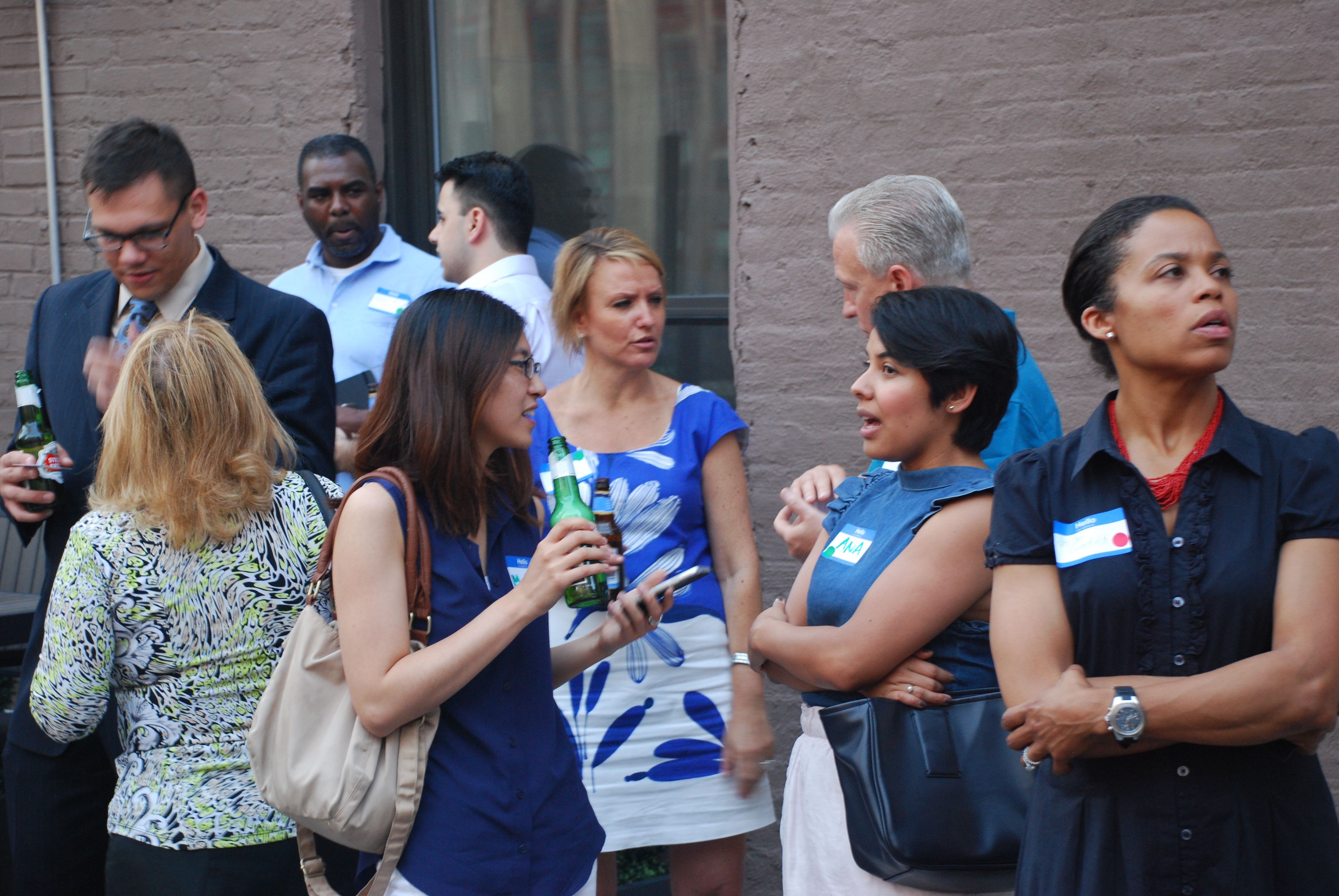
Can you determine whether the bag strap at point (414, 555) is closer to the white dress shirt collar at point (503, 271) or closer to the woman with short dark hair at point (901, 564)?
the woman with short dark hair at point (901, 564)

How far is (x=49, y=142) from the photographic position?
5.54 m

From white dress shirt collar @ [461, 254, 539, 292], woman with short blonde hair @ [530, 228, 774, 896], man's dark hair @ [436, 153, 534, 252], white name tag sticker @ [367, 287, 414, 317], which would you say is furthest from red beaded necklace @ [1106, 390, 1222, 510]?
white name tag sticker @ [367, 287, 414, 317]

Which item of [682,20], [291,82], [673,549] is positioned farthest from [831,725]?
[291,82]

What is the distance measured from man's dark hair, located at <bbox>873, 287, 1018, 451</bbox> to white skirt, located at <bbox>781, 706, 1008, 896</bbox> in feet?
2.23

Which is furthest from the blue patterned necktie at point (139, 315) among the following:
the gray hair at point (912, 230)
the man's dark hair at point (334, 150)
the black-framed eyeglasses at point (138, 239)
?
the gray hair at point (912, 230)

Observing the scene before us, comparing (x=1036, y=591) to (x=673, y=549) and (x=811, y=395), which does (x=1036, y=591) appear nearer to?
(x=673, y=549)

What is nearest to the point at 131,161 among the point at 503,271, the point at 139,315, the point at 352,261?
the point at 139,315

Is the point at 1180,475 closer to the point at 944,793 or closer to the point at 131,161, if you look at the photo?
the point at 944,793

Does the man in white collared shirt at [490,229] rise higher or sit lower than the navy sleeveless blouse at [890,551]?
higher

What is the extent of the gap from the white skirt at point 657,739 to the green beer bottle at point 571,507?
1.90ft

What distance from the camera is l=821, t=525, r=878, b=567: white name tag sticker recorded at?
7.99 feet

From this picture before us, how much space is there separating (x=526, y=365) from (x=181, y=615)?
87 cm

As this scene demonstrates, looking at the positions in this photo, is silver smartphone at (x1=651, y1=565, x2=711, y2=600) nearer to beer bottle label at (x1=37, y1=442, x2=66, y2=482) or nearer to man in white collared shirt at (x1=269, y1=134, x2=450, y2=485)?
beer bottle label at (x1=37, y1=442, x2=66, y2=482)

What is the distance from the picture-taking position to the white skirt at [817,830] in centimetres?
241
